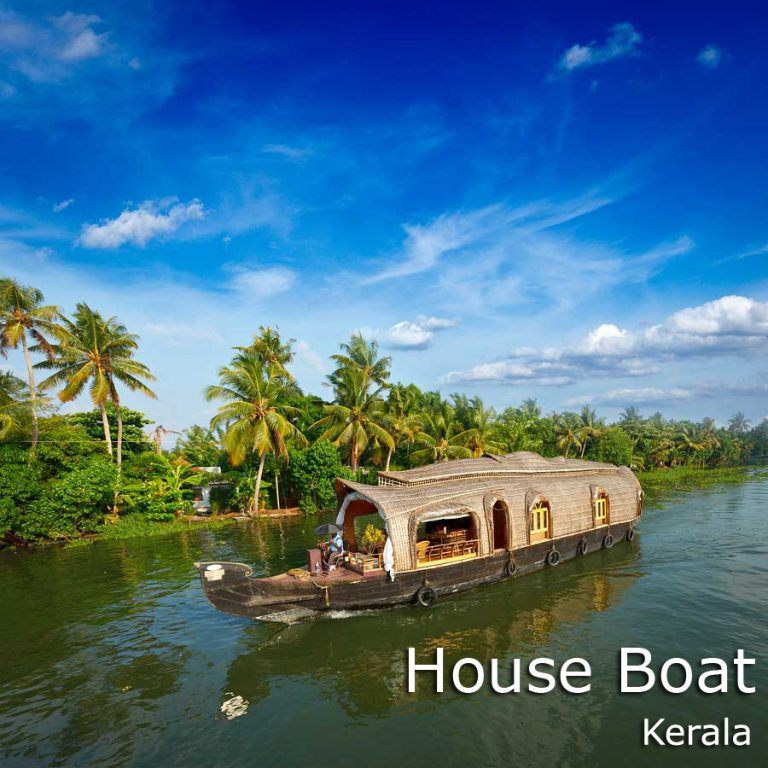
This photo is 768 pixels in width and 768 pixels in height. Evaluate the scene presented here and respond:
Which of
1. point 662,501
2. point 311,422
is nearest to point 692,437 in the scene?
point 662,501

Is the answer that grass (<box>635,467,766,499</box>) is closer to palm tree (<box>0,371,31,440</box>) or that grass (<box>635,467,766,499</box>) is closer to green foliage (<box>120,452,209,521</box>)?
green foliage (<box>120,452,209,521</box>)

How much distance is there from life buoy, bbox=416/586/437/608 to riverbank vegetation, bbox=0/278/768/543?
15.1 metres

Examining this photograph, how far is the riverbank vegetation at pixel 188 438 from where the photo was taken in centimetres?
2198

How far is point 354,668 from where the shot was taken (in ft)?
32.9

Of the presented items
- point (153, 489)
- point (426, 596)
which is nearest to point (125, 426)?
point (153, 489)

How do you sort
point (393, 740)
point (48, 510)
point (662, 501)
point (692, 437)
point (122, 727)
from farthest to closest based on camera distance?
point (692, 437)
point (662, 501)
point (48, 510)
point (122, 727)
point (393, 740)

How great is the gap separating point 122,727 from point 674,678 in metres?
9.78

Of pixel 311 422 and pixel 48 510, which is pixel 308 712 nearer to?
pixel 48 510

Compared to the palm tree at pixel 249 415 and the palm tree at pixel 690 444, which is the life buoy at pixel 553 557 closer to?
the palm tree at pixel 249 415

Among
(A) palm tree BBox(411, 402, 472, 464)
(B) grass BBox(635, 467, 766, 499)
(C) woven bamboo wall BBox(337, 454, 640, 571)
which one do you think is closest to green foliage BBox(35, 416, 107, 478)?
(C) woven bamboo wall BBox(337, 454, 640, 571)

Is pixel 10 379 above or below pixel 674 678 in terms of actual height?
above

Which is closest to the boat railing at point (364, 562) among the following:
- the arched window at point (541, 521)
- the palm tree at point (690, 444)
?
the arched window at point (541, 521)

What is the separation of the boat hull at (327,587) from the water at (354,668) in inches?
18.9

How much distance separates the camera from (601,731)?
25.6 feet
